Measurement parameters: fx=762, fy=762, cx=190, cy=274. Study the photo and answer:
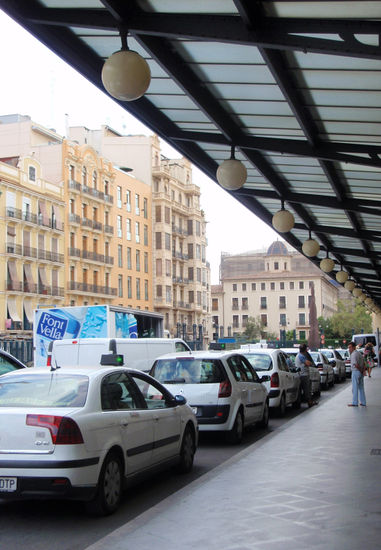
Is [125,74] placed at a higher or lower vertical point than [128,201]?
lower

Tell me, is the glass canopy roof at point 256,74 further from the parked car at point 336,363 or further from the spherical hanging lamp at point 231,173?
the parked car at point 336,363

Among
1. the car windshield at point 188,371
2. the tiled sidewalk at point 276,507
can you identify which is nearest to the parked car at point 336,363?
the car windshield at point 188,371

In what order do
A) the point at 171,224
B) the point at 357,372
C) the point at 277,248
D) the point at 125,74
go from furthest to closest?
the point at 277,248 → the point at 171,224 → the point at 357,372 → the point at 125,74

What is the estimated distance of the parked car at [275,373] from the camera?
18.8m

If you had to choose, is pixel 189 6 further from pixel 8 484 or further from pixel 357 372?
pixel 357 372

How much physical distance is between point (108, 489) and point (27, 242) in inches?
2295

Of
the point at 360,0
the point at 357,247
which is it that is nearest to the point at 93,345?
A: the point at 357,247

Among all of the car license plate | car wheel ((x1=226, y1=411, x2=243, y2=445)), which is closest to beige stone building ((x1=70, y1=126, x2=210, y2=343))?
car wheel ((x1=226, y1=411, x2=243, y2=445))

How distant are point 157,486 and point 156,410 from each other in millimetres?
1044

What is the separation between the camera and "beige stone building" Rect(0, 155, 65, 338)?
200 feet

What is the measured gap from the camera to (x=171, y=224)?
89688mm

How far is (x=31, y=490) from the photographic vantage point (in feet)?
24.1

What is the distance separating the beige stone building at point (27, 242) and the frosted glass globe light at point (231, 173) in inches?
1916

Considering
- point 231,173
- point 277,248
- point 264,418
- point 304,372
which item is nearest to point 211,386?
point 264,418
